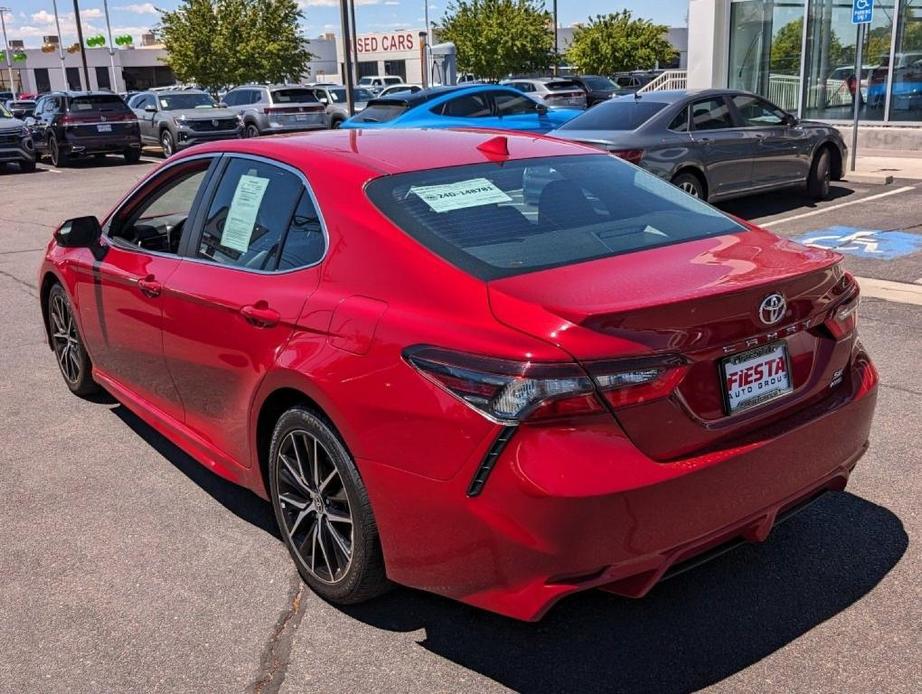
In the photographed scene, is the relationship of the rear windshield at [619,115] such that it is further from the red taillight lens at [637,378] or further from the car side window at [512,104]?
the red taillight lens at [637,378]

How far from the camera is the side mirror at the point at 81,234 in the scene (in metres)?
4.78

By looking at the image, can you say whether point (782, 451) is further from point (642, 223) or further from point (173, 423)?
point (173, 423)


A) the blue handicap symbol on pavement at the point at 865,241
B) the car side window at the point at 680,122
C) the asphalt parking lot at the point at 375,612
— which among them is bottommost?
the asphalt parking lot at the point at 375,612

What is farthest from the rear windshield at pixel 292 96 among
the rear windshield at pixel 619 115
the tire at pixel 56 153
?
the rear windshield at pixel 619 115

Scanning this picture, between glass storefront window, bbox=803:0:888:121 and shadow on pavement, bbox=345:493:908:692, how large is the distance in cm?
1615

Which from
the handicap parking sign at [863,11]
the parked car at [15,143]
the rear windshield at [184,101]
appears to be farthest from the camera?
the rear windshield at [184,101]

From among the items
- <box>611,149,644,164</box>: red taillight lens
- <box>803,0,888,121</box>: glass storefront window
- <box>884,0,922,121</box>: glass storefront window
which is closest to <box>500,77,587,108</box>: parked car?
<box>803,0,888,121</box>: glass storefront window

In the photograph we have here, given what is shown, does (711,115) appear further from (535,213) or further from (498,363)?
(498,363)

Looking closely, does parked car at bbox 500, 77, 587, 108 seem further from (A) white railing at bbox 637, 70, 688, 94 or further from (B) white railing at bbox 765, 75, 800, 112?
(B) white railing at bbox 765, 75, 800, 112

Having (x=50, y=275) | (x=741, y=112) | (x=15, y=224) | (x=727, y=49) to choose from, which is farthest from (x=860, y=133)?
(x=50, y=275)

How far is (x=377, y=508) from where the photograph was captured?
116 inches

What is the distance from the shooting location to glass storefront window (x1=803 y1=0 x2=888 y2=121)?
1764cm

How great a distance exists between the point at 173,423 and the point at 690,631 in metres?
2.47

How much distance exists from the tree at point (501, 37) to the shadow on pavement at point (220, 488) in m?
40.0
